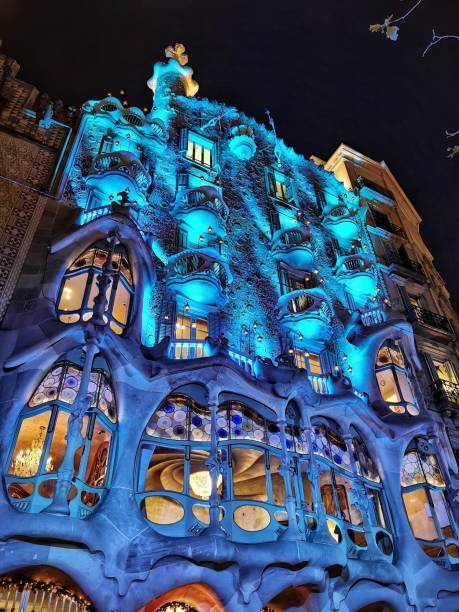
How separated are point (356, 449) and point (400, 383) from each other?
4.70 m

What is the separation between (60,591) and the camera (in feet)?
35.5

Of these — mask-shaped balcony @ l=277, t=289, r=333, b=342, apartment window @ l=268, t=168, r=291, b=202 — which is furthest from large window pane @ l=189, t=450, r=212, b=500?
apartment window @ l=268, t=168, r=291, b=202

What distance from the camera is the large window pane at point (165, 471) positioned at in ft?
55.7

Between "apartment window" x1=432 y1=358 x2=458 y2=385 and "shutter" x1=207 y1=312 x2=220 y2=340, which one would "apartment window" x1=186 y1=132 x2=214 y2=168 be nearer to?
"shutter" x1=207 y1=312 x2=220 y2=340

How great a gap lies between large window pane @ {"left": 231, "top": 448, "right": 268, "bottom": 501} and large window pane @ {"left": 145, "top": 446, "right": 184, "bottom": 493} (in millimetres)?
2057

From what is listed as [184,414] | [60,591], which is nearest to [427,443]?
[184,414]

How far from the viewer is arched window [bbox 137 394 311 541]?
13.0m

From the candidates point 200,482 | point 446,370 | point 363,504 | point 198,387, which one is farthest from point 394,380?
point 198,387

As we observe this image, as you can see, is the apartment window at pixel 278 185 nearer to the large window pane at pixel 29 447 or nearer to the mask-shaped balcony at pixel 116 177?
the mask-shaped balcony at pixel 116 177

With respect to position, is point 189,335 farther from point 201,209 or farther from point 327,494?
point 327,494

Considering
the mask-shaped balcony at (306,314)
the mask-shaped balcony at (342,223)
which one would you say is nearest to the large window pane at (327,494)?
the mask-shaped balcony at (306,314)

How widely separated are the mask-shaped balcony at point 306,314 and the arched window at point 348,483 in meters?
4.81

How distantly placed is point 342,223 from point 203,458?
17.1 metres

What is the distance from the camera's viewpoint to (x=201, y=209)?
68.3 feet
